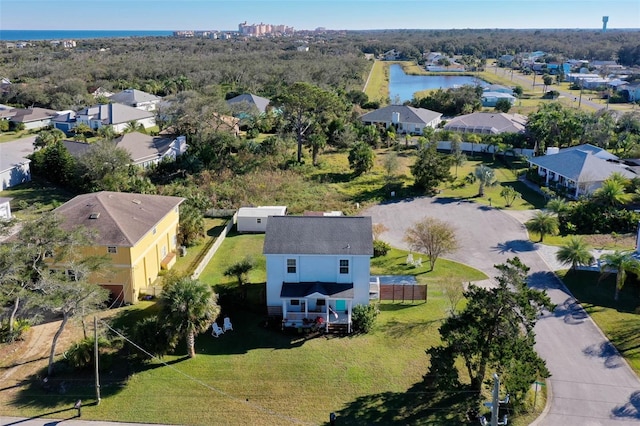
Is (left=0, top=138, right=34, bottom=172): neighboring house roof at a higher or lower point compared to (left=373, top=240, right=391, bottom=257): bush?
higher

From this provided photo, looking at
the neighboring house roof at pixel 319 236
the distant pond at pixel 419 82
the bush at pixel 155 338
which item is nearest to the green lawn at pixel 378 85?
the distant pond at pixel 419 82

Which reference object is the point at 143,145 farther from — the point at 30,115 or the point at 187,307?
the point at 187,307

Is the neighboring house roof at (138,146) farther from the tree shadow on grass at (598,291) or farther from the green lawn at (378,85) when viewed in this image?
the green lawn at (378,85)

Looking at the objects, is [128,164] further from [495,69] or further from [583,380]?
[495,69]

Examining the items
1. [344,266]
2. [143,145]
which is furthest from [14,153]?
[344,266]

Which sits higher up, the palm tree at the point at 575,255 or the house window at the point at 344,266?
the house window at the point at 344,266

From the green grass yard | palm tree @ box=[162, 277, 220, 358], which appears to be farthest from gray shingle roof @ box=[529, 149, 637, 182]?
palm tree @ box=[162, 277, 220, 358]

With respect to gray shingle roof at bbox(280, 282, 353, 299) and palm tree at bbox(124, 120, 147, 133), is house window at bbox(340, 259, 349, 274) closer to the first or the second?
gray shingle roof at bbox(280, 282, 353, 299)

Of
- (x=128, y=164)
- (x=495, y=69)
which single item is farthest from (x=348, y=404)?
(x=495, y=69)
